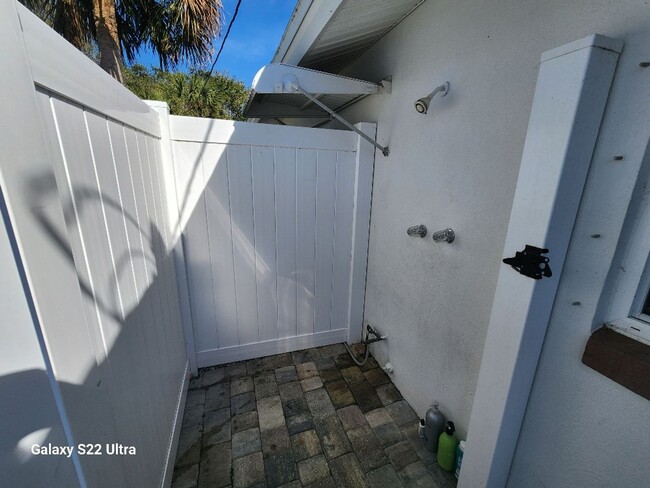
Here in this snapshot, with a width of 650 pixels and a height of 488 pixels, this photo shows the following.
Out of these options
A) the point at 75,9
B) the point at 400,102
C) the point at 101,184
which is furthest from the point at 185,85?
the point at 101,184

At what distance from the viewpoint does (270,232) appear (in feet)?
7.09

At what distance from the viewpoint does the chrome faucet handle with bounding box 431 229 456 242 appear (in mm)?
1421

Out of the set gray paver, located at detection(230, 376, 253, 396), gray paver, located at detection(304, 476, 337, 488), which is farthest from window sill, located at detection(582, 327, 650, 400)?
gray paver, located at detection(230, 376, 253, 396)

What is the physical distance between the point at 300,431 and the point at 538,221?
175 cm

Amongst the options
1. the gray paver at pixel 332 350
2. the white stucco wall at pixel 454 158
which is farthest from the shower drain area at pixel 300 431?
the white stucco wall at pixel 454 158

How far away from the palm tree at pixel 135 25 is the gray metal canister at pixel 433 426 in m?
4.99

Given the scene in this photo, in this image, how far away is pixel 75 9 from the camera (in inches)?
130

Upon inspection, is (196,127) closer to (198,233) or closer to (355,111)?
(198,233)

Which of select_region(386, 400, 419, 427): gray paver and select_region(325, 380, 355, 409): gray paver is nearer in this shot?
select_region(386, 400, 419, 427): gray paver

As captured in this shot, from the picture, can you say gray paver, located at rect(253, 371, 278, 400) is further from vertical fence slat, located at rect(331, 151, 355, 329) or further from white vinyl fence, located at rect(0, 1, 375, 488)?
vertical fence slat, located at rect(331, 151, 355, 329)

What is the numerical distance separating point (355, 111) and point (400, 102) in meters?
0.74

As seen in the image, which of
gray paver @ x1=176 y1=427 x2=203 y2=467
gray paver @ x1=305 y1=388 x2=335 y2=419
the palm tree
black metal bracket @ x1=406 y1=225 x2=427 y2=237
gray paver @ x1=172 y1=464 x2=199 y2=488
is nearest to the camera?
gray paver @ x1=172 y1=464 x2=199 y2=488

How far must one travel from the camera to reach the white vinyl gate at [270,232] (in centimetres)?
193

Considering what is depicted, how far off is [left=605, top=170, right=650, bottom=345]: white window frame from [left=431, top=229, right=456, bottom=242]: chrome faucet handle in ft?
2.10
